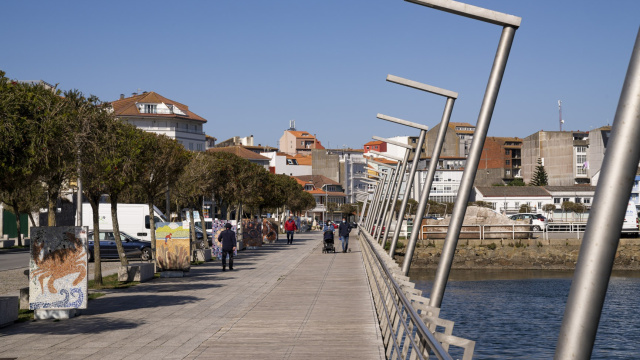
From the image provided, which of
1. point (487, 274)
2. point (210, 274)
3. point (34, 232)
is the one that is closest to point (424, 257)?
point (487, 274)

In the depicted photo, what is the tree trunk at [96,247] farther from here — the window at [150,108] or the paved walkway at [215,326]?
the window at [150,108]

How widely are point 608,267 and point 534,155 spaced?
148 m

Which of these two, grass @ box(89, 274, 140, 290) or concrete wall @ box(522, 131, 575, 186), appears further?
concrete wall @ box(522, 131, 575, 186)

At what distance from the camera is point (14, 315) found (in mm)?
12859

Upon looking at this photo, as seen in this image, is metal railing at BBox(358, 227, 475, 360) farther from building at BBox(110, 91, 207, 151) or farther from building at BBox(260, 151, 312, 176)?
building at BBox(260, 151, 312, 176)

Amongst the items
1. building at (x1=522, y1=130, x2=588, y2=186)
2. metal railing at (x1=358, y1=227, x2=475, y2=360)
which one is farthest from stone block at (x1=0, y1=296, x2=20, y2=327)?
building at (x1=522, y1=130, x2=588, y2=186)

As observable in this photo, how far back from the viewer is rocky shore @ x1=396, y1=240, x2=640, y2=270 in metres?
49.4

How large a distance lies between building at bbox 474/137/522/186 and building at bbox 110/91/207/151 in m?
61.4

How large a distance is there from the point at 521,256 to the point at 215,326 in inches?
1583

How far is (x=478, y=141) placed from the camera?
8.45 metres

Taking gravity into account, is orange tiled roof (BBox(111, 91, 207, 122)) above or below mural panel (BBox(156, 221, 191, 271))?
above

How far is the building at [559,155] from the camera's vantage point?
453 ft

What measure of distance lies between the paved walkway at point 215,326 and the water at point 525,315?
2650 millimetres

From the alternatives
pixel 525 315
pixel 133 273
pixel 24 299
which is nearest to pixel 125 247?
pixel 133 273
